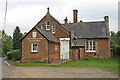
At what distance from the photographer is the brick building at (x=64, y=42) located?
18422 millimetres

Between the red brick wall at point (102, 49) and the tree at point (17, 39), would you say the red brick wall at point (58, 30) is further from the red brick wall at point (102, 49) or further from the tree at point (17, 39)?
the tree at point (17, 39)

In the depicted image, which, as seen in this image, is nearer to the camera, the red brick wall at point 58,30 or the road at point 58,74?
the road at point 58,74

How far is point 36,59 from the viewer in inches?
722

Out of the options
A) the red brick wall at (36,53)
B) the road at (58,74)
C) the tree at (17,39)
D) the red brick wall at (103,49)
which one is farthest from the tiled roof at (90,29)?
the road at (58,74)

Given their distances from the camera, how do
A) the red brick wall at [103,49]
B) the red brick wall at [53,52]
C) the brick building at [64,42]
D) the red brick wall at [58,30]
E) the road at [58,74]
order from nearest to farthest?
the road at [58,74] → the brick building at [64,42] → the red brick wall at [53,52] → the red brick wall at [58,30] → the red brick wall at [103,49]

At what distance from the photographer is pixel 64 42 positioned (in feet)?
73.3

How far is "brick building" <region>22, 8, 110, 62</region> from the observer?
60.4 feet

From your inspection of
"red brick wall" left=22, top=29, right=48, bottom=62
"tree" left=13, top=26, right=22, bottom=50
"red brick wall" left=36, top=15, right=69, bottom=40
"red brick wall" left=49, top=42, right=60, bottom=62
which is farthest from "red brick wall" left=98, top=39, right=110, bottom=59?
"tree" left=13, top=26, right=22, bottom=50

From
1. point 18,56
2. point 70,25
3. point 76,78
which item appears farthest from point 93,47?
point 76,78

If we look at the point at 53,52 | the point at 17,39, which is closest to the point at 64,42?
the point at 53,52

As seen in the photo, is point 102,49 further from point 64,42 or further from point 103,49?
point 64,42

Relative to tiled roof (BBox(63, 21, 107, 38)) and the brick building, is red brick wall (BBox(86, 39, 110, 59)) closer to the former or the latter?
the brick building

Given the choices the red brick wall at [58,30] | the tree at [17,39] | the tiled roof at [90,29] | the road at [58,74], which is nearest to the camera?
the road at [58,74]

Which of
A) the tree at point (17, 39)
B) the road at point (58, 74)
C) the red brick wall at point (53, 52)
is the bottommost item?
the road at point (58, 74)
